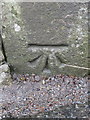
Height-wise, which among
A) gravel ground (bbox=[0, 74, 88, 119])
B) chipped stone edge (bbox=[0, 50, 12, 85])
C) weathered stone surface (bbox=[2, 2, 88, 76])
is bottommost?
gravel ground (bbox=[0, 74, 88, 119])

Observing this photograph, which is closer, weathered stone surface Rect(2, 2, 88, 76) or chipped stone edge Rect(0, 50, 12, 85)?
weathered stone surface Rect(2, 2, 88, 76)

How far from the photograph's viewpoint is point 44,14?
55.3 inches

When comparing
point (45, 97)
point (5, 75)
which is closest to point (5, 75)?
point (5, 75)

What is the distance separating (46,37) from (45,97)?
0.42m

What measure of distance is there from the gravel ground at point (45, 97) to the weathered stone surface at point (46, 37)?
77mm

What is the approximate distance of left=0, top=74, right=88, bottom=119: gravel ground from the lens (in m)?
1.32

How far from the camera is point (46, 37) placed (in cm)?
148

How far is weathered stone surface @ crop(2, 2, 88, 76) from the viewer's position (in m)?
1.39

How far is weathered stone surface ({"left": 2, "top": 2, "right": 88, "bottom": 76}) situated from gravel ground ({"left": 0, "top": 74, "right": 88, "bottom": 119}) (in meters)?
0.08

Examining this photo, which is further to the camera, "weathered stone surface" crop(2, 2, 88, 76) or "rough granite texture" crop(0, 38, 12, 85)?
"rough granite texture" crop(0, 38, 12, 85)

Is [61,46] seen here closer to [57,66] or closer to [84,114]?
[57,66]

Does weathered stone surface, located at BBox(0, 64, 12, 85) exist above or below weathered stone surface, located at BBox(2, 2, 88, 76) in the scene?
below

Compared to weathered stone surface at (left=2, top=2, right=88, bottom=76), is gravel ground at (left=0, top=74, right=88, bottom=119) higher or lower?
lower

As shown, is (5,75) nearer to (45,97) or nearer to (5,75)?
(5,75)
